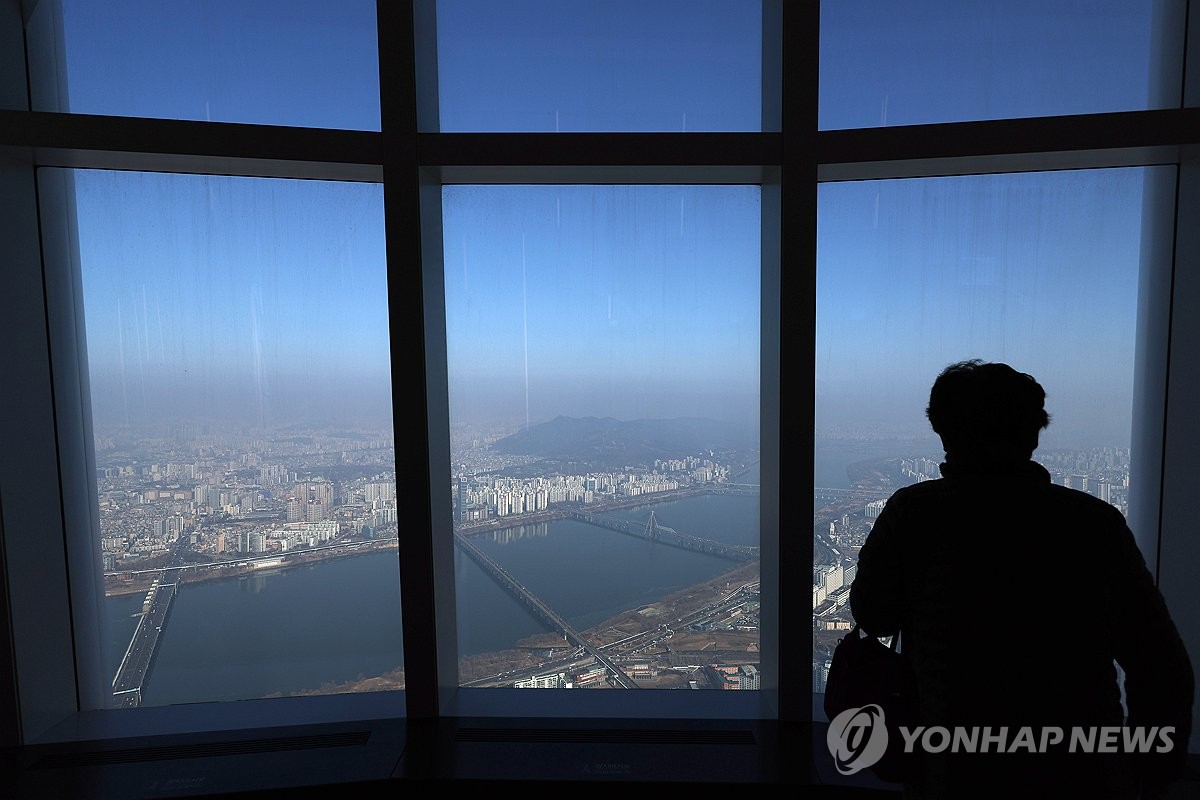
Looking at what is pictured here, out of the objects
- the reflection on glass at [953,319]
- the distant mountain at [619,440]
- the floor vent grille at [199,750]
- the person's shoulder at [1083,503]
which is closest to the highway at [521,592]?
the distant mountain at [619,440]

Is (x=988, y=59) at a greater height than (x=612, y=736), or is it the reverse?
(x=988, y=59)

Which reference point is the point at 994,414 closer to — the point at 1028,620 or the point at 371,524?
the point at 1028,620

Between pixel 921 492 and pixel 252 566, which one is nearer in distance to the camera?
pixel 921 492

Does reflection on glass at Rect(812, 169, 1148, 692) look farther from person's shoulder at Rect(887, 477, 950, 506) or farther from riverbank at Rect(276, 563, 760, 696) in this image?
→ person's shoulder at Rect(887, 477, 950, 506)

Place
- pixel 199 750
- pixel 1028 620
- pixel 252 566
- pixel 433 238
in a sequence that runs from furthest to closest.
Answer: pixel 252 566 → pixel 433 238 → pixel 199 750 → pixel 1028 620

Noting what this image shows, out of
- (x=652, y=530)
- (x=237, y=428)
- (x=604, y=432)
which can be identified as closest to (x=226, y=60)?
(x=237, y=428)

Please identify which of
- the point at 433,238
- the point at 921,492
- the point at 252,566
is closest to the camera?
the point at 921,492
